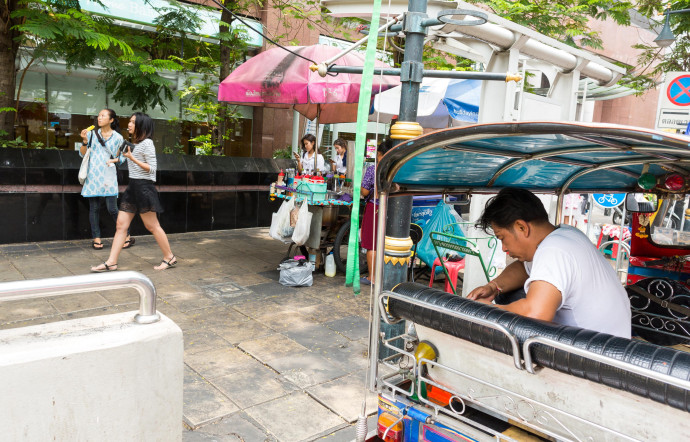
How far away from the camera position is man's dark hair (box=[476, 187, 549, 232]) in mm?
2756

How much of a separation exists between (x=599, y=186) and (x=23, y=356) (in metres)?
3.67

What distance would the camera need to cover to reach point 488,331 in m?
2.13

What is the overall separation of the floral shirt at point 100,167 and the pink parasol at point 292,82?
1.61 metres

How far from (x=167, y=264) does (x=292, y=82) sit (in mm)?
2869

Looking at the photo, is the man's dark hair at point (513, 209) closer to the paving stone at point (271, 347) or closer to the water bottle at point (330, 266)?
the paving stone at point (271, 347)

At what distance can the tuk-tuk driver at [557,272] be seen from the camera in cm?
242

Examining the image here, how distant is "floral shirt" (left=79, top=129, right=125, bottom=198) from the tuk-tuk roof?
18.4ft

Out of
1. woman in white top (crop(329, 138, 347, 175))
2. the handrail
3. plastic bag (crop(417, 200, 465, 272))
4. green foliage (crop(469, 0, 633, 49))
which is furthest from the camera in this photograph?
woman in white top (crop(329, 138, 347, 175))

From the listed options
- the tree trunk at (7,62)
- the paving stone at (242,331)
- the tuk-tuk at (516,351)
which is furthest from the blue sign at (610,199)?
the tree trunk at (7,62)

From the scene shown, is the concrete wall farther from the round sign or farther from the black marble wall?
the round sign

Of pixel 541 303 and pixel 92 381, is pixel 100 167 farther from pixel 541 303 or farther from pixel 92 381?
pixel 541 303

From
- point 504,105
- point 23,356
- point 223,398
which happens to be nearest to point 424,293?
point 23,356

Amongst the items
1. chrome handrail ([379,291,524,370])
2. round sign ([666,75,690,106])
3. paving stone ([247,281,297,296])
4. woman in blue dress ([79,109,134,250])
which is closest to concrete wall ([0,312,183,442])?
chrome handrail ([379,291,524,370])

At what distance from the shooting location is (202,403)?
3.61 metres
